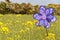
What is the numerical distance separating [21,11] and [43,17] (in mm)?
10719

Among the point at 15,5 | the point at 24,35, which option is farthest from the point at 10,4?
the point at 24,35

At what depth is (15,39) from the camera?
223 inches

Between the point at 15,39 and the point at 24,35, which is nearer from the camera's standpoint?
the point at 15,39

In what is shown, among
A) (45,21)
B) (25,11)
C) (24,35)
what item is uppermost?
(45,21)

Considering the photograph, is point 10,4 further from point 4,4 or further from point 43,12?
point 43,12

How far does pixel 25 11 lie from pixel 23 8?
1.31ft

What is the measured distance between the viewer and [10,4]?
1677 centimetres

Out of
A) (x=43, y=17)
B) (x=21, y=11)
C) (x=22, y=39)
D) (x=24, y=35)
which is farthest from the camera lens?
(x=21, y=11)

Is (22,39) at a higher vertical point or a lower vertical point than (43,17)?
lower

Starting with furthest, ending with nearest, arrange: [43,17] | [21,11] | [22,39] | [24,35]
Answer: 1. [21,11]
2. [24,35]
3. [22,39]
4. [43,17]

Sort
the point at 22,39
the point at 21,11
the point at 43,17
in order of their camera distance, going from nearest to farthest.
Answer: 1. the point at 43,17
2. the point at 22,39
3. the point at 21,11

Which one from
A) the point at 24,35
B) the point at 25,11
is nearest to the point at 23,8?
the point at 25,11

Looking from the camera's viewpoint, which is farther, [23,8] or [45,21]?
[23,8]

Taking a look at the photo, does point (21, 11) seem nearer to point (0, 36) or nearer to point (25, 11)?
point (25, 11)
